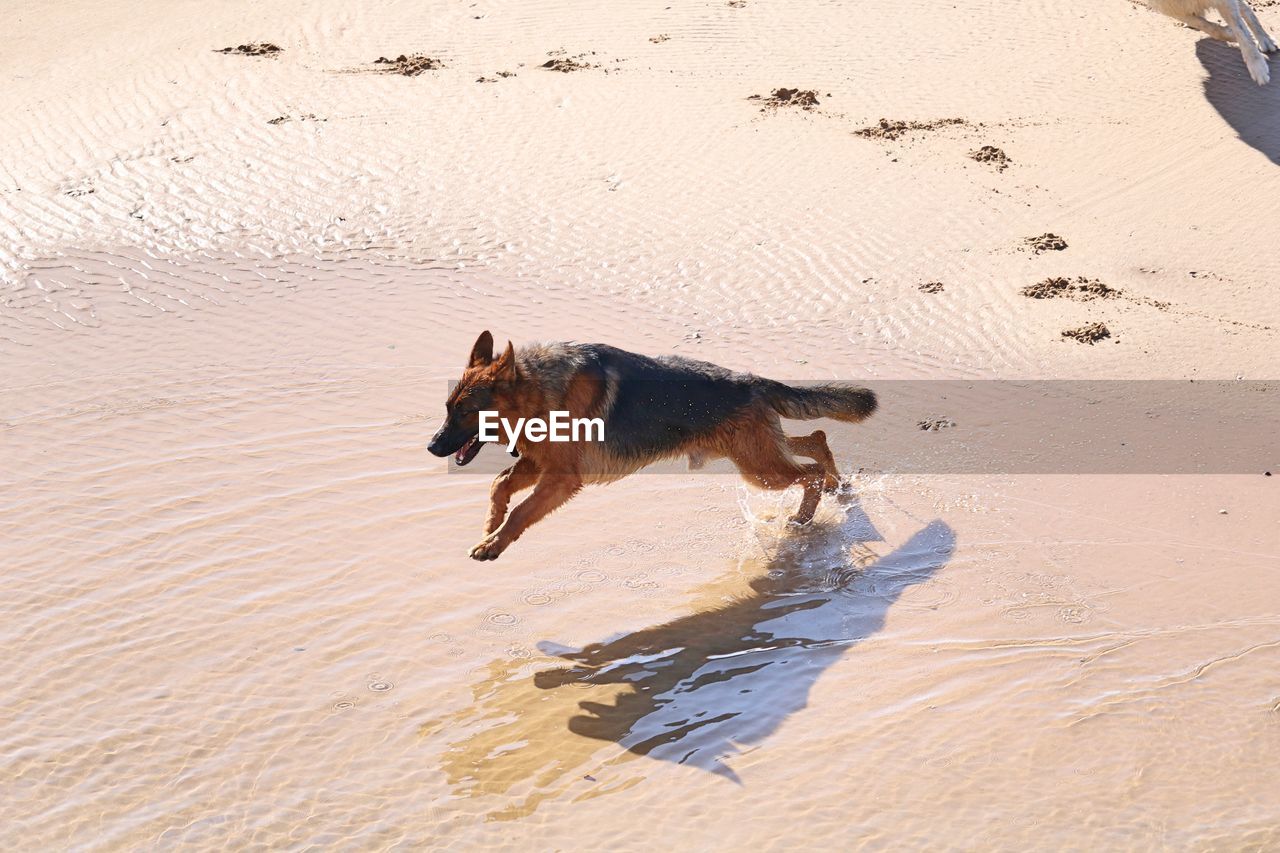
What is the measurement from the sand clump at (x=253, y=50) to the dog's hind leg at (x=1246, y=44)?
11905 millimetres

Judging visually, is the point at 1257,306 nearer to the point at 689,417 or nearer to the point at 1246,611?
the point at 1246,611

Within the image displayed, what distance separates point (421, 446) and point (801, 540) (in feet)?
9.34

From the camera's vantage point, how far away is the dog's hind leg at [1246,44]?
1364 cm

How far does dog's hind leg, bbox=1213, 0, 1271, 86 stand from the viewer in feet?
44.8

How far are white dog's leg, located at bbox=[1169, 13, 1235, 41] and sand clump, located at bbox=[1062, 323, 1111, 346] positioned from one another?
241 inches

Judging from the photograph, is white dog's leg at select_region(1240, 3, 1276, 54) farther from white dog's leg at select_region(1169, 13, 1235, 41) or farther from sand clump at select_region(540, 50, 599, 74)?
sand clump at select_region(540, 50, 599, 74)

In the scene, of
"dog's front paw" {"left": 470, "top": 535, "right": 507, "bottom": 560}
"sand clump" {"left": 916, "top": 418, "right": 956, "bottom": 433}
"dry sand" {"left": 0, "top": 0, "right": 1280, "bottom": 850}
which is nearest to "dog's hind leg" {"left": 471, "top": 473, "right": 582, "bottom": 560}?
"dog's front paw" {"left": 470, "top": 535, "right": 507, "bottom": 560}

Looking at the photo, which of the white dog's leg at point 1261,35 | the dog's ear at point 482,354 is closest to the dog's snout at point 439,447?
the dog's ear at point 482,354

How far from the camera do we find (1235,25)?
13750 millimetres

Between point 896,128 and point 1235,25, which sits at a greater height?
Result: point 1235,25

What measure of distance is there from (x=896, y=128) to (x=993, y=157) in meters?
1.25

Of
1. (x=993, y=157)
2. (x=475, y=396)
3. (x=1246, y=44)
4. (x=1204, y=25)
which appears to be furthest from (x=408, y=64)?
(x=475, y=396)

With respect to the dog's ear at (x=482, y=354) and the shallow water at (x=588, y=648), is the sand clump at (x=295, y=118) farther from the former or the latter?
the dog's ear at (x=482, y=354)

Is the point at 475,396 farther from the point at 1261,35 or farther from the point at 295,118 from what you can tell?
A: the point at 1261,35
